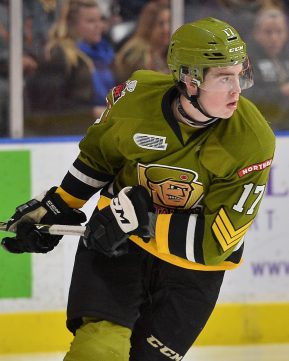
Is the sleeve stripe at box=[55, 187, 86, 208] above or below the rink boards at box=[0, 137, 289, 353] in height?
above

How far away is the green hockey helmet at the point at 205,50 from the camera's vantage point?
274cm

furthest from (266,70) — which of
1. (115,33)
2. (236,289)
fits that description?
(236,289)

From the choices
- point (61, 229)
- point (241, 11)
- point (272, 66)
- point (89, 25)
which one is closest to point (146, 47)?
point (89, 25)

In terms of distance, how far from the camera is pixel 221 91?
2.76 meters

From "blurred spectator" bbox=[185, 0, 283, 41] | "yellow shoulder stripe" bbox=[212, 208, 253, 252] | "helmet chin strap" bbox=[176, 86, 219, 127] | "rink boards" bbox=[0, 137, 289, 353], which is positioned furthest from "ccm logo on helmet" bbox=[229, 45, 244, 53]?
"blurred spectator" bbox=[185, 0, 283, 41]

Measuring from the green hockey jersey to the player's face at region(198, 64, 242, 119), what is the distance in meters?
0.08

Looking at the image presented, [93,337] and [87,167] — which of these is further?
[87,167]

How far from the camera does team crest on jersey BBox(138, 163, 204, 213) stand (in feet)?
9.40

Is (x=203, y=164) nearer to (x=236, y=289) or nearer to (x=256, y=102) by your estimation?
(x=236, y=289)

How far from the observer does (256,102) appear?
4785 millimetres

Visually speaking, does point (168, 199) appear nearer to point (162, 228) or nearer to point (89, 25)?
point (162, 228)

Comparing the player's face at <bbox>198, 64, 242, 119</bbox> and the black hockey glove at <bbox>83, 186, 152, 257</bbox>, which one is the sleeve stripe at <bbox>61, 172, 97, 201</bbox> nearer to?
the black hockey glove at <bbox>83, 186, 152, 257</bbox>

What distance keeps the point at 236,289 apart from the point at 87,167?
55.8 inches

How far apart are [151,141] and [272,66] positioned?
6.87 feet
